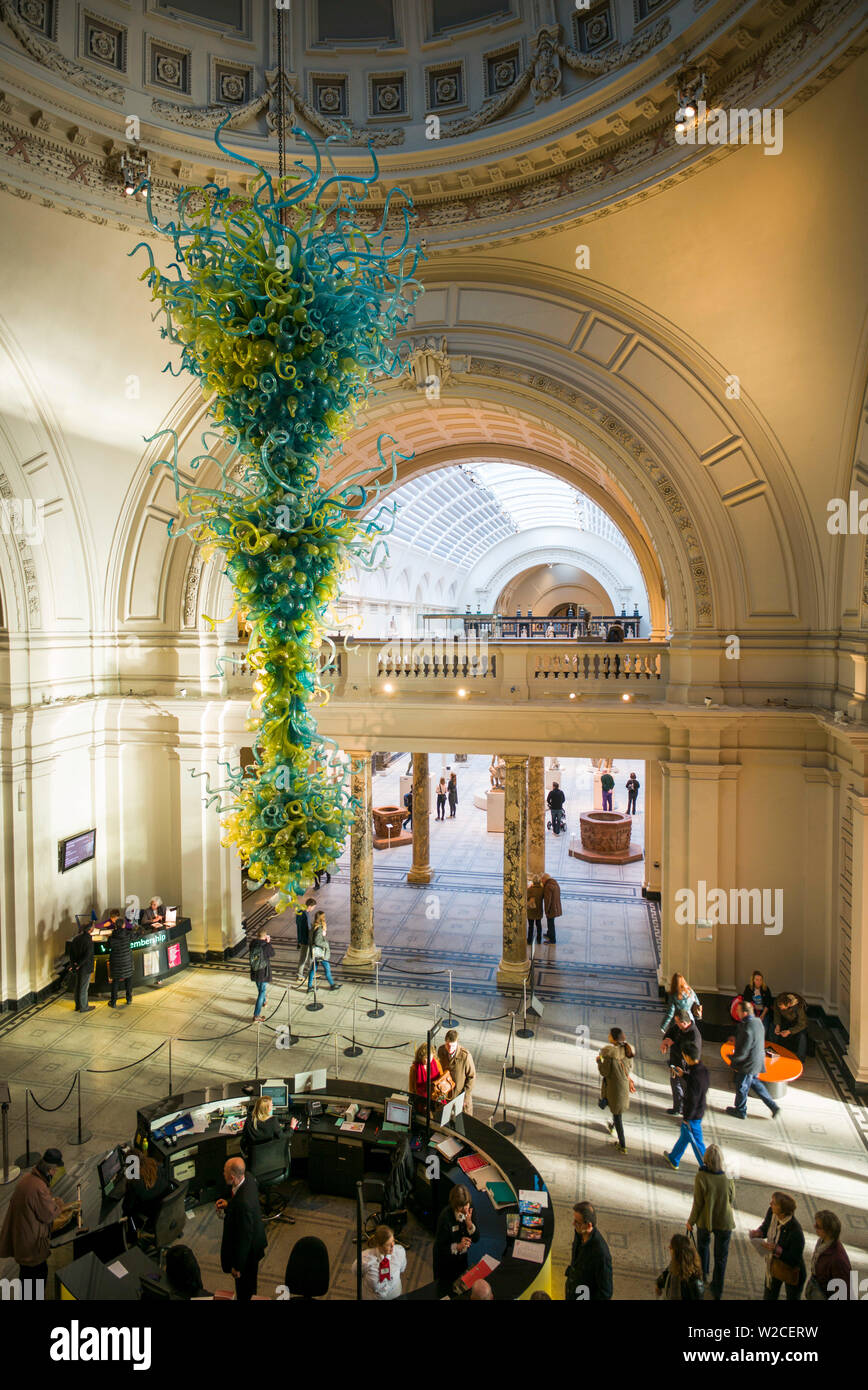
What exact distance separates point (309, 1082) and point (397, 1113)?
101 cm

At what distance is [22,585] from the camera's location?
1118cm

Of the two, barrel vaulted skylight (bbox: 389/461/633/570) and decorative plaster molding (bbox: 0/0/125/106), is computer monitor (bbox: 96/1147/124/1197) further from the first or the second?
barrel vaulted skylight (bbox: 389/461/633/570)

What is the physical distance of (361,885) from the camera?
12.7m

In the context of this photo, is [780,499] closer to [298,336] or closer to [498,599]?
[298,336]

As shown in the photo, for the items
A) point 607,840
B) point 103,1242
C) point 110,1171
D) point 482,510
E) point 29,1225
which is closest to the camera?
point 29,1225

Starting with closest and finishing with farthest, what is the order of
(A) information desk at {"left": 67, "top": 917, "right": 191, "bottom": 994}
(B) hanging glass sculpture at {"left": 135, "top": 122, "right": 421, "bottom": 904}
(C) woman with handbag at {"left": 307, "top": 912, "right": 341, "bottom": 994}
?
1. (B) hanging glass sculpture at {"left": 135, "top": 122, "right": 421, "bottom": 904}
2. (C) woman with handbag at {"left": 307, "top": 912, "right": 341, "bottom": 994}
3. (A) information desk at {"left": 67, "top": 917, "right": 191, "bottom": 994}

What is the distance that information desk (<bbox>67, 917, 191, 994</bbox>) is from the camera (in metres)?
11.6

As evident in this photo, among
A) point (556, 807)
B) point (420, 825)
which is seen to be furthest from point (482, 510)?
point (420, 825)

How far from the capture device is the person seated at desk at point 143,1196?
663 centimetres

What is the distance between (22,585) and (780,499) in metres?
9.71

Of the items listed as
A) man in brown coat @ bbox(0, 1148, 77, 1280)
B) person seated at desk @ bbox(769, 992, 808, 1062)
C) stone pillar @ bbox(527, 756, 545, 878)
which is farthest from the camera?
stone pillar @ bbox(527, 756, 545, 878)

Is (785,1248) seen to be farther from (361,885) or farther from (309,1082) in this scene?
(361,885)

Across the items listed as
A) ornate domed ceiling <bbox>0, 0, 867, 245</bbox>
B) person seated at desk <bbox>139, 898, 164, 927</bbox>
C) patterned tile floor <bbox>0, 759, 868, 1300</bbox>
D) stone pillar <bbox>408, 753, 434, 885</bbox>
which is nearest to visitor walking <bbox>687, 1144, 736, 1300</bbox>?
patterned tile floor <bbox>0, 759, 868, 1300</bbox>

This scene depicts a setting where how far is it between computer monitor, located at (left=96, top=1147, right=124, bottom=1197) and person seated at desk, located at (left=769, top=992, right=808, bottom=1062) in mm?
6800
